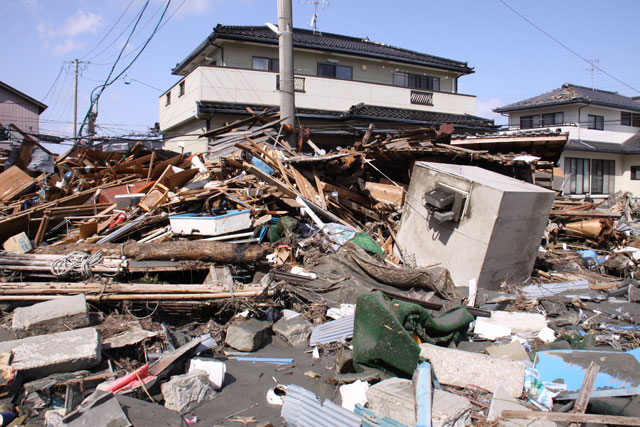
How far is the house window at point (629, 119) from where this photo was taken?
Result: 85.4 feet

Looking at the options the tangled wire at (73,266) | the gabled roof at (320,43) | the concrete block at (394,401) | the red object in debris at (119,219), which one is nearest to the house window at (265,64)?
the gabled roof at (320,43)

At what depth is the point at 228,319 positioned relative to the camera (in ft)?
15.9

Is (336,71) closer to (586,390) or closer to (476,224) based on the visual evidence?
(476,224)

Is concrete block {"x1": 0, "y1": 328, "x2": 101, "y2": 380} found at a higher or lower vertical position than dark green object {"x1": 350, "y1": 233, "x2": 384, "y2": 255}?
lower

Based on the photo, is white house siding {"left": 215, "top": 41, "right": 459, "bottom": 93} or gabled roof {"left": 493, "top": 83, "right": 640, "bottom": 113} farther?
gabled roof {"left": 493, "top": 83, "right": 640, "bottom": 113}

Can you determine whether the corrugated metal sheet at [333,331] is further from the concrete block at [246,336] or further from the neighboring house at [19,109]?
the neighboring house at [19,109]

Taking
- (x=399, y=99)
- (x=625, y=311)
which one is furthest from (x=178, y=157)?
(x=399, y=99)

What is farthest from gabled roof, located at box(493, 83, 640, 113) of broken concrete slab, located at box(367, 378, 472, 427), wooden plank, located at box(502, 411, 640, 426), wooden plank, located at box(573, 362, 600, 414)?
broken concrete slab, located at box(367, 378, 472, 427)

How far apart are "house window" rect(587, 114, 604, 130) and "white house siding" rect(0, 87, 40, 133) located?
35.0 meters

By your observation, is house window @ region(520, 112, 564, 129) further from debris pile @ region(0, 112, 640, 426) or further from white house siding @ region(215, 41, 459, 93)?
debris pile @ region(0, 112, 640, 426)

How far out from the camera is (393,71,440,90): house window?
1956 cm

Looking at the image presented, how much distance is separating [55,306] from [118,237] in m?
2.48

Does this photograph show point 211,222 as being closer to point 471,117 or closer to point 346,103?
point 346,103

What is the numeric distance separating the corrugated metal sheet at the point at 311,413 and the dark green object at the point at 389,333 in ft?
2.06
